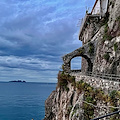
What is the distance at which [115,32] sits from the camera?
68.0 feet

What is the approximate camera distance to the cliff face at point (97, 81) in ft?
35.6

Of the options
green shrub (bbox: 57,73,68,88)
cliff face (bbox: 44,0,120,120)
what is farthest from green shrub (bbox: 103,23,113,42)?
green shrub (bbox: 57,73,68,88)

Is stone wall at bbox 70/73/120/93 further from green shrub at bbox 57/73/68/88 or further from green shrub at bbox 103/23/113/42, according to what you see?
green shrub at bbox 103/23/113/42

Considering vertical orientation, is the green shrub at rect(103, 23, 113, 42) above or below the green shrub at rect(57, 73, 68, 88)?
above

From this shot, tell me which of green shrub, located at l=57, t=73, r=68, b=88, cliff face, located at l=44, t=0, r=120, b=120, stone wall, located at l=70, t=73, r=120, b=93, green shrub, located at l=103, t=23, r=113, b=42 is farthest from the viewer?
green shrub, located at l=57, t=73, r=68, b=88

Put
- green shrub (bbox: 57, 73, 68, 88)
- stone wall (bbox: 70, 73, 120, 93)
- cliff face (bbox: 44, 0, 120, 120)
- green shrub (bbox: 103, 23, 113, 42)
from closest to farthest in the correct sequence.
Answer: stone wall (bbox: 70, 73, 120, 93) < cliff face (bbox: 44, 0, 120, 120) < green shrub (bbox: 103, 23, 113, 42) < green shrub (bbox: 57, 73, 68, 88)

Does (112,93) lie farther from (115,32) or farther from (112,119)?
(115,32)

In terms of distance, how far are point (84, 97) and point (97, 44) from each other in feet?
44.3

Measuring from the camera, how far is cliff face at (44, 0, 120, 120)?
1086cm

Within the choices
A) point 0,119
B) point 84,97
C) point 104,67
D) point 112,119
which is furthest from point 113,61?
point 0,119

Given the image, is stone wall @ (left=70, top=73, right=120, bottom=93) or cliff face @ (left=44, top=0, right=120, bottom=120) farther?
cliff face @ (left=44, top=0, right=120, bottom=120)

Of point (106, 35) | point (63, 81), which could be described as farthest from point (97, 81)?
point (106, 35)

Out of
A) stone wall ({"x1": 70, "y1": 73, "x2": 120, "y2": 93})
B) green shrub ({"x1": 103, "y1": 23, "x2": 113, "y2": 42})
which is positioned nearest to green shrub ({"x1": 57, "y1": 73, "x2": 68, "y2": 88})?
stone wall ({"x1": 70, "y1": 73, "x2": 120, "y2": 93})

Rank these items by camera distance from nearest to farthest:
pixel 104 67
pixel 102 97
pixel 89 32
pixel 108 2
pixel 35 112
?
1. pixel 102 97
2. pixel 104 67
3. pixel 108 2
4. pixel 89 32
5. pixel 35 112
